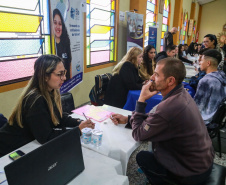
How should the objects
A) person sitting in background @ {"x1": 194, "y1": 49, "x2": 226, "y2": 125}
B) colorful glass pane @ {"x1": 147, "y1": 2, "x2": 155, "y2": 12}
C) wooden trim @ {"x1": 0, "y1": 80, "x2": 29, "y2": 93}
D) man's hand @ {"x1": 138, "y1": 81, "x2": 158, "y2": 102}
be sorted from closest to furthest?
man's hand @ {"x1": 138, "y1": 81, "x2": 158, "y2": 102} < person sitting in background @ {"x1": 194, "y1": 49, "x2": 226, "y2": 125} < wooden trim @ {"x1": 0, "y1": 80, "x2": 29, "y2": 93} < colorful glass pane @ {"x1": 147, "y1": 2, "x2": 155, "y2": 12}

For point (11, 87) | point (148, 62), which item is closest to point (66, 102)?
point (11, 87)

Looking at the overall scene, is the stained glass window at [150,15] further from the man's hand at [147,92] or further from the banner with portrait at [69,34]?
the man's hand at [147,92]

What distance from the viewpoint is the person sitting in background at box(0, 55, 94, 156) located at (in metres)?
1.18

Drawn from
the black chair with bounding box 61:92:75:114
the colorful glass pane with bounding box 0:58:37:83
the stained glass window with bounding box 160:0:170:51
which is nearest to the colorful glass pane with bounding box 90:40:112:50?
the colorful glass pane with bounding box 0:58:37:83

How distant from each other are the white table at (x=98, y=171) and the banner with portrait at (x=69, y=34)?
203 cm

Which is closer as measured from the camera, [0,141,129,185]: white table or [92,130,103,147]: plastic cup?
[0,141,129,185]: white table

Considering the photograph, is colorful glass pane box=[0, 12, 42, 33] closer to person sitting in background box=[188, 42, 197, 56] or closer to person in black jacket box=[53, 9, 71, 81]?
person in black jacket box=[53, 9, 71, 81]

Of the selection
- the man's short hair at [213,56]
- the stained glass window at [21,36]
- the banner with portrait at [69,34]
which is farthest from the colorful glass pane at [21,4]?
the man's short hair at [213,56]

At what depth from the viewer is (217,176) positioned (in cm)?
125

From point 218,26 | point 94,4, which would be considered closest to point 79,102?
point 94,4

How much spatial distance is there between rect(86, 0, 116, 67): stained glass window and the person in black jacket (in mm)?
972

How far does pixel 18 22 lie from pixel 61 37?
59cm

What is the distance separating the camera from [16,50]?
253cm

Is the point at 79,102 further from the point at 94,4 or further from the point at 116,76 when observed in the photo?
the point at 94,4
